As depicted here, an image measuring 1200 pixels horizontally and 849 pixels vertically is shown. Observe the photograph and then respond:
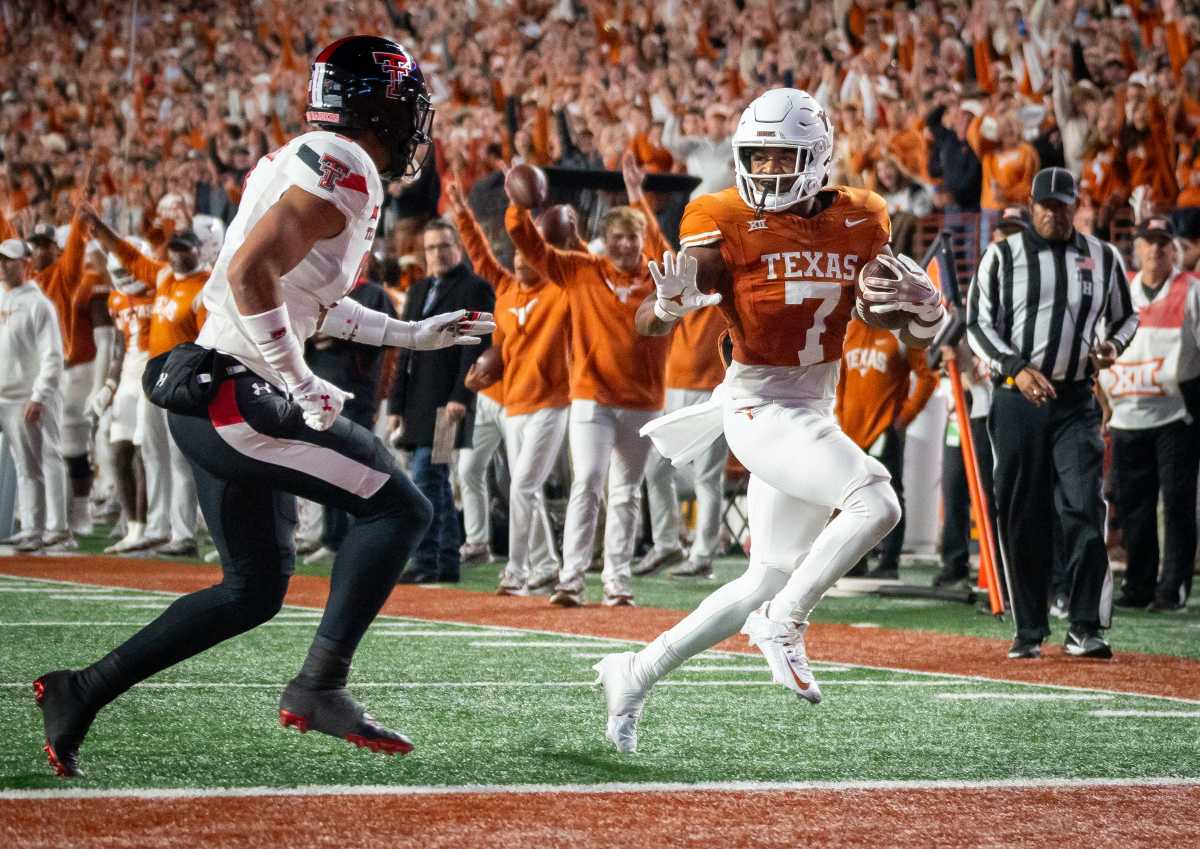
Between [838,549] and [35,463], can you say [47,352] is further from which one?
[838,549]

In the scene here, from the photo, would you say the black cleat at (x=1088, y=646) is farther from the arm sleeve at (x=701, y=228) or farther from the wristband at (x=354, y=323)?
the wristband at (x=354, y=323)

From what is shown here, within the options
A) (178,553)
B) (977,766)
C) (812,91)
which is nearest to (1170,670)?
(977,766)

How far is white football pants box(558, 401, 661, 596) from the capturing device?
9.10 metres

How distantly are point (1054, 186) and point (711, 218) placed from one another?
102 inches

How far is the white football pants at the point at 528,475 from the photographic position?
9.57m

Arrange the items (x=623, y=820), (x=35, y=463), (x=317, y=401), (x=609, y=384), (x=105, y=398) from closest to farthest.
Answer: (x=623, y=820)
(x=317, y=401)
(x=609, y=384)
(x=35, y=463)
(x=105, y=398)

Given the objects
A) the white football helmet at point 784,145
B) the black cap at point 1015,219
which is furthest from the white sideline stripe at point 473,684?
the black cap at point 1015,219

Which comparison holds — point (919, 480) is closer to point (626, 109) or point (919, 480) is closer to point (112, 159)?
point (626, 109)

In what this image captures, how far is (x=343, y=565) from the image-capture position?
444 centimetres

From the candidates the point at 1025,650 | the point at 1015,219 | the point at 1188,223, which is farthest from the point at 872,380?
the point at 1025,650

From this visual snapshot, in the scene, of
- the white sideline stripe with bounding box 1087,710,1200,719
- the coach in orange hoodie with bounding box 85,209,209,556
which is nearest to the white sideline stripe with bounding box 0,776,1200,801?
the white sideline stripe with bounding box 1087,710,1200,719

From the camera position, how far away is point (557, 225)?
9648 mm

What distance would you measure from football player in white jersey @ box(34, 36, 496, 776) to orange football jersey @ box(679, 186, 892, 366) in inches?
44.2

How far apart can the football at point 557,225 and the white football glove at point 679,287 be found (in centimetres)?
468
